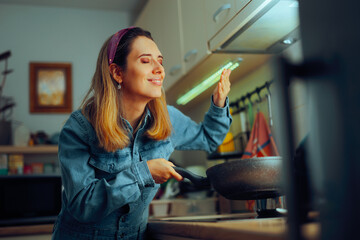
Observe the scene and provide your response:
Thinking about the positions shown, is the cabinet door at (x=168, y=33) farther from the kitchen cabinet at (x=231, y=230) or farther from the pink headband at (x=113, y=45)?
the kitchen cabinet at (x=231, y=230)

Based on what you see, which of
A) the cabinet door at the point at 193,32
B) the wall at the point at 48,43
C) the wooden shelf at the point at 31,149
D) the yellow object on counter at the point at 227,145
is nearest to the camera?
the cabinet door at the point at 193,32

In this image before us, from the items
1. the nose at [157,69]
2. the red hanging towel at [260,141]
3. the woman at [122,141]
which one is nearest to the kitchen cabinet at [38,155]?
the red hanging towel at [260,141]

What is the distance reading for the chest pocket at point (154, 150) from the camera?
128 centimetres

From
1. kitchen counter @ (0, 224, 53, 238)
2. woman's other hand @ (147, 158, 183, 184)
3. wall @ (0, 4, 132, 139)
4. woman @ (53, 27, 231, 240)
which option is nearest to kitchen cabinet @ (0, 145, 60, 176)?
wall @ (0, 4, 132, 139)

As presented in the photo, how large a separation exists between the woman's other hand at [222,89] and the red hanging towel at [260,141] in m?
0.52

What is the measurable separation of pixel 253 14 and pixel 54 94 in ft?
7.54

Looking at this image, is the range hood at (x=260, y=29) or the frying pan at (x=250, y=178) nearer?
the frying pan at (x=250, y=178)

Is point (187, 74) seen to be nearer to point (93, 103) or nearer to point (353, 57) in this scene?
point (93, 103)

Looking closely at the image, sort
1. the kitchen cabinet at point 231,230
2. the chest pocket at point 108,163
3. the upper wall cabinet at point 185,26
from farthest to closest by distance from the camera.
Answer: the upper wall cabinet at point 185,26 → the chest pocket at point 108,163 → the kitchen cabinet at point 231,230

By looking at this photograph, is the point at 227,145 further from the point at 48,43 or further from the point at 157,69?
the point at 48,43

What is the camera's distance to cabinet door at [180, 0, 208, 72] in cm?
178

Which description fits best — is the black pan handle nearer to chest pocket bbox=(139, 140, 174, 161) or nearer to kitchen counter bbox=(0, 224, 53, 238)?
chest pocket bbox=(139, 140, 174, 161)

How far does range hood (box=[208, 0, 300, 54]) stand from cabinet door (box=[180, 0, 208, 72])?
11 cm

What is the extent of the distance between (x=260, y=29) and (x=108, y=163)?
0.71 metres
